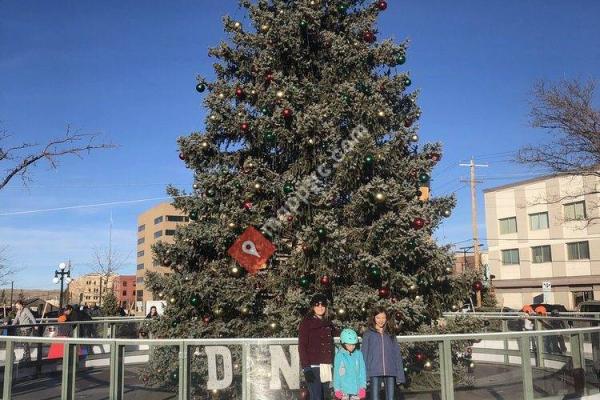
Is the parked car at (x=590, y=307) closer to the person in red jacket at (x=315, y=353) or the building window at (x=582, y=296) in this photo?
the building window at (x=582, y=296)

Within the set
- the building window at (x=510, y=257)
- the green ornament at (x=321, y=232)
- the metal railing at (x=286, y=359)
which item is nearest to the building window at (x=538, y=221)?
the building window at (x=510, y=257)

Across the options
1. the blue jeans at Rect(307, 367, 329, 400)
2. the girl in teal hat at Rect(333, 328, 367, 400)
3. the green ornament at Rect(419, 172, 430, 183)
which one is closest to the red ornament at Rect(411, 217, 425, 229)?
the green ornament at Rect(419, 172, 430, 183)

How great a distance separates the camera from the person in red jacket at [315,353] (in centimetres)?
711

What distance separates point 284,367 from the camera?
739cm

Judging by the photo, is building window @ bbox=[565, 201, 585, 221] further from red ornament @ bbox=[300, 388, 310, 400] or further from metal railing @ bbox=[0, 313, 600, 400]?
red ornament @ bbox=[300, 388, 310, 400]

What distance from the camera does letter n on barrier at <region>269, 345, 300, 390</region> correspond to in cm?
734

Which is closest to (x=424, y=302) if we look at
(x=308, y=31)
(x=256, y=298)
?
(x=256, y=298)

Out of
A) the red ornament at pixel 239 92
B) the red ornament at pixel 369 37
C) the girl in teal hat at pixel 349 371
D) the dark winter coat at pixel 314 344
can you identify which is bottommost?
the girl in teal hat at pixel 349 371

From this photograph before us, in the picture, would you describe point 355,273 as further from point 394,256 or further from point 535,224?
point 535,224

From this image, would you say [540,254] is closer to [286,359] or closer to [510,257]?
[510,257]

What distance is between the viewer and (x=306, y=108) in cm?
1102

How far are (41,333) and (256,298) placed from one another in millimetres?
6330

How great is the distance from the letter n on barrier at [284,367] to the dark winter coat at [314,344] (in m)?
0.28

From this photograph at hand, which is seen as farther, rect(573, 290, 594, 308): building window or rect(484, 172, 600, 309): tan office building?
rect(484, 172, 600, 309): tan office building
